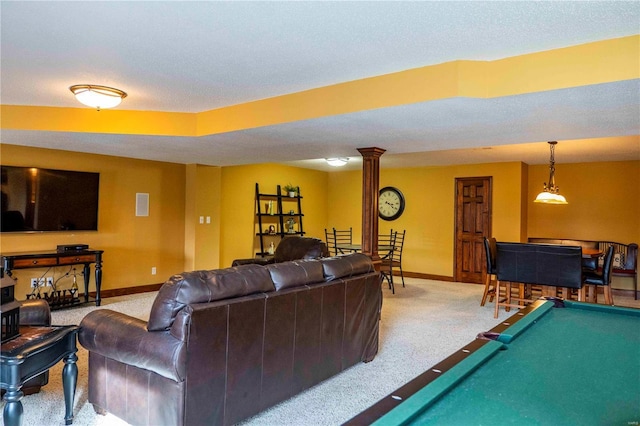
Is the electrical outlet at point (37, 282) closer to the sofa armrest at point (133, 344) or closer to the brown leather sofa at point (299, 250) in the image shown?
the brown leather sofa at point (299, 250)

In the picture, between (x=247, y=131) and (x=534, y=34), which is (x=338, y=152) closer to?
(x=247, y=131)

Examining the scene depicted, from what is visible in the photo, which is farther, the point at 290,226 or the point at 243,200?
the point at 290,226

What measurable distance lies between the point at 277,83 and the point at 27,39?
1662mm

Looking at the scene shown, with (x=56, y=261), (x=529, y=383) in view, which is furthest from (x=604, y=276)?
(x=56, y=261)

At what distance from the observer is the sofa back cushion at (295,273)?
263 centimetres

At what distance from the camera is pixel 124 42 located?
98.7 inches

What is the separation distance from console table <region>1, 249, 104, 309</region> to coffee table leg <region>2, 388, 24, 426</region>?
130 inches

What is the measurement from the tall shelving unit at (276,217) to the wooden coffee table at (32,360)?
531 cm

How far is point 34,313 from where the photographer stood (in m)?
2.76

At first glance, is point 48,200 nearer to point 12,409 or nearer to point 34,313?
point 34,313

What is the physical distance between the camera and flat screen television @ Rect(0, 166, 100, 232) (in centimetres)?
500

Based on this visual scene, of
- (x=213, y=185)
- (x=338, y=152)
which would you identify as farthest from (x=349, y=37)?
(x=213, y=185)

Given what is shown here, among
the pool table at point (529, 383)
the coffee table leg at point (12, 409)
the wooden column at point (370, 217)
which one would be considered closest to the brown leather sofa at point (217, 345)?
the coffee table leg at point (12, 409)

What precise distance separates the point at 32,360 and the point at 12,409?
9.0 inches
